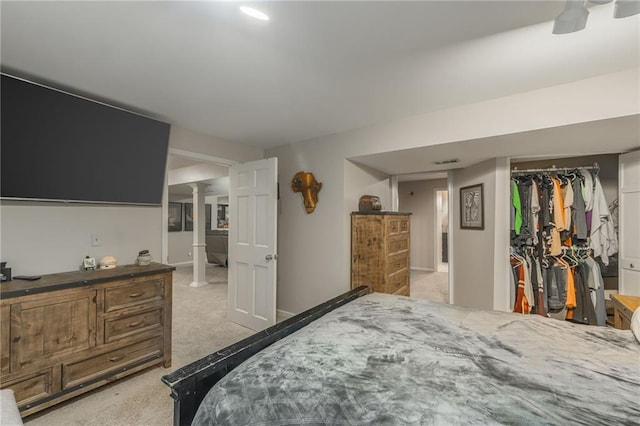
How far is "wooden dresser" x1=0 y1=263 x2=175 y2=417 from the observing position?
178cm

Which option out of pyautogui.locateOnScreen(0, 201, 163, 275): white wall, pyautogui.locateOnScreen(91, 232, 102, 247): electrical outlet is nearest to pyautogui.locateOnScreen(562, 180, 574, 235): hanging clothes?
pyautogui.locateOnScreen(0, 201, 163, 275): white wall

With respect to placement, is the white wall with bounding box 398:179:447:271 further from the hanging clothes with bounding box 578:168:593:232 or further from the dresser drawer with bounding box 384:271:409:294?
the hanging clothes with bounding box 578:168:593:232

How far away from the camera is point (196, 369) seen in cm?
108

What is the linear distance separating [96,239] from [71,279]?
511 millimetres

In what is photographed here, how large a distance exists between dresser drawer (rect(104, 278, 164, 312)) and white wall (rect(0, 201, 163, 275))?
1.53 ft

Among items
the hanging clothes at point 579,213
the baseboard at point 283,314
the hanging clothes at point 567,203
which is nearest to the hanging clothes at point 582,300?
the hanging clothes at point 579,213

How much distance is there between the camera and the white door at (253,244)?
125 inches

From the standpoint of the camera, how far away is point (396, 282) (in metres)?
3.34

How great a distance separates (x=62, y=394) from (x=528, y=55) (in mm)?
3739

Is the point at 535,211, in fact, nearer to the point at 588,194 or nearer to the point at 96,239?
the point at 588,194

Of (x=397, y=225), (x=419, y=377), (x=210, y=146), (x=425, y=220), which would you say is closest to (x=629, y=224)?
(x=397, y=225)

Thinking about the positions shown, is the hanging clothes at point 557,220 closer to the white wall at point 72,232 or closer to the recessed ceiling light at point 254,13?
the recessed ceiling light at point 254,13

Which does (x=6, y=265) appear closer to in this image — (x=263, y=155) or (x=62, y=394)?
(x=62, y=394)

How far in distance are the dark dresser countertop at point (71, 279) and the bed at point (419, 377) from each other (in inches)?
59.6
